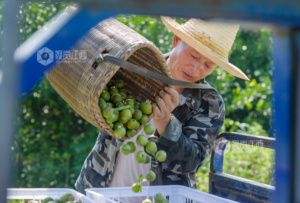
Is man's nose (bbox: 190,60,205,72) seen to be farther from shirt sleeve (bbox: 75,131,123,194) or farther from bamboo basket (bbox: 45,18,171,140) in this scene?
shirt sleeve (bbox: 75,131,123,194)

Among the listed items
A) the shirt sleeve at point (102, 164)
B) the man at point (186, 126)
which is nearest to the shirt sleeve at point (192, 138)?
the man at point (186, 126)

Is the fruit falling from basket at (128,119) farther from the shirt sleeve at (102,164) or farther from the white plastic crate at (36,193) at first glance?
the shirt sleeve at (102,164)

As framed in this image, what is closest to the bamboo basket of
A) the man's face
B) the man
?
the man

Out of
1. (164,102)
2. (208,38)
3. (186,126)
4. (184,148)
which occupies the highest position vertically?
(208,38)

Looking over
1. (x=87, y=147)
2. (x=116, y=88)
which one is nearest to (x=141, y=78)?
(x=116, y=88)

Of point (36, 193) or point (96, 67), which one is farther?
point (36, 193)

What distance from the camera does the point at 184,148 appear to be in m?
1.66

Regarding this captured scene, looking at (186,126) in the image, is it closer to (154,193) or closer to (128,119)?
(154,193)

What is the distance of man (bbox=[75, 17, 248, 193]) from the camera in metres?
1.67

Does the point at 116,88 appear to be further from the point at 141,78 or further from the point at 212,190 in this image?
the point at 212,190

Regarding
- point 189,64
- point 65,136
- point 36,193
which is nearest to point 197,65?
point 189,64

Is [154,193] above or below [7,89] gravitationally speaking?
below

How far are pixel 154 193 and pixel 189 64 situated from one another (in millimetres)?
714

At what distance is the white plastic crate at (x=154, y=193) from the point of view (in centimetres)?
135
